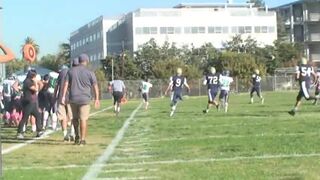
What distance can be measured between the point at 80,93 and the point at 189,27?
106 meters

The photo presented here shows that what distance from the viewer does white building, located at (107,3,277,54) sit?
384 ft

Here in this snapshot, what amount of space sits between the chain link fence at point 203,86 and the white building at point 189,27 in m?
32.6

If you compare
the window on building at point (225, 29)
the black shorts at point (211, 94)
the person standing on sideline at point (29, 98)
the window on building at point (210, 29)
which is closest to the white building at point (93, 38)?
the window on building at point (210, 29)

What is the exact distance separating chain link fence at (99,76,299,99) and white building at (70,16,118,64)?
3900 cm

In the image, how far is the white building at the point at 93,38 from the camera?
404ft

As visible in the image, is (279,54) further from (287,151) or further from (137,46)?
(287,151)

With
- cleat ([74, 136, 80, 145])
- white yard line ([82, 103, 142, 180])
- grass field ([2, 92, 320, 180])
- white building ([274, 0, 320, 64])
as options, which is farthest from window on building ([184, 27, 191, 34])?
cleat ([74, 136, 80, 145])

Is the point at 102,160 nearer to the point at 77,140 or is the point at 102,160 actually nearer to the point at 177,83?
the point at 77,140

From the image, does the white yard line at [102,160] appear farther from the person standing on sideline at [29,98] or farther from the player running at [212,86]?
the player running at [212,86]

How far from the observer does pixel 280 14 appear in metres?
134

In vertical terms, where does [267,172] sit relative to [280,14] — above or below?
below

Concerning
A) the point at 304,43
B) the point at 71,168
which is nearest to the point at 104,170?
the point at 71,168

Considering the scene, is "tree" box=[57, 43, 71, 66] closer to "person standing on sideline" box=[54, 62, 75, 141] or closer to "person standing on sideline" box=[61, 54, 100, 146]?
"person standing on sideline" box=[54, 62, 75, 141]

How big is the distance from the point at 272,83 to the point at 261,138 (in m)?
72.5
